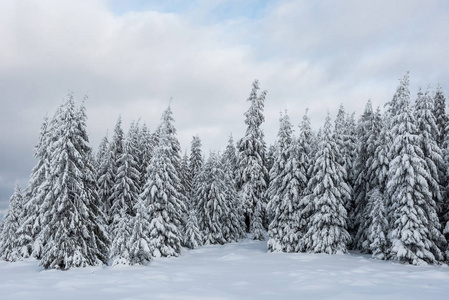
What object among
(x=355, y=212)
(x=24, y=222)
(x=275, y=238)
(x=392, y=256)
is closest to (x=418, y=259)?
(x=392, y=256)

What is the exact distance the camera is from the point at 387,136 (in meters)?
33.3

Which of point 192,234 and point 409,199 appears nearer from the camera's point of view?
point 409,199

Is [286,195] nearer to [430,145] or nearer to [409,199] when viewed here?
[409,199]

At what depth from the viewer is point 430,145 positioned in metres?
28.5

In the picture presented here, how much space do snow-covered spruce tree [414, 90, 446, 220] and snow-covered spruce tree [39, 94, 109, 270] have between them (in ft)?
86.9

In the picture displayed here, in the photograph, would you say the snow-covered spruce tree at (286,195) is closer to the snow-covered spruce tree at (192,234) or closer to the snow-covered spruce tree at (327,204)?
the snow-covered spruce tree at (327,204)

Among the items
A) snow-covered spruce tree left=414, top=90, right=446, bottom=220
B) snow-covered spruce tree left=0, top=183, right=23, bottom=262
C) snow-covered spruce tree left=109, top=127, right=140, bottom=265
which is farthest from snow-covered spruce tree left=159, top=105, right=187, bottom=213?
snow-covered spruce tree left=414, top=90, right=446, bottom=220

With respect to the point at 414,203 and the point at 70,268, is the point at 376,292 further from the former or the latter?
the point at 70,268

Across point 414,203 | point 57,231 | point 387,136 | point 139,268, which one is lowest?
point 139,268

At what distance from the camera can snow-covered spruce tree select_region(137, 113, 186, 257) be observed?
3209cm

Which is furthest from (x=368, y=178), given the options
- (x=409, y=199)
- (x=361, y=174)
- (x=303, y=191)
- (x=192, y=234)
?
(x=192, y=234)

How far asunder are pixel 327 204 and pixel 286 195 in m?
4.23

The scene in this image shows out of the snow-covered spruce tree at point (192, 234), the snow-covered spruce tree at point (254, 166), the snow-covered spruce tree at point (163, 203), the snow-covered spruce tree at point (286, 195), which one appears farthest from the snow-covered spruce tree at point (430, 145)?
the snow-covered spruce tree at point (192, 234)

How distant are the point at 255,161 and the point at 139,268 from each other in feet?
86.6
